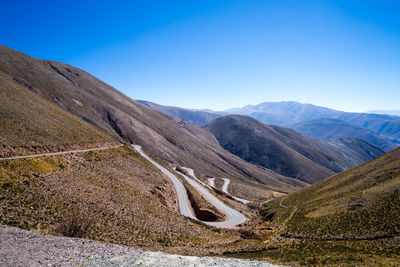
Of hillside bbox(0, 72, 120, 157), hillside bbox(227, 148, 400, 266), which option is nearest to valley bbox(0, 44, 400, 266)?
hillside bbox(227, 148, 400, 266)

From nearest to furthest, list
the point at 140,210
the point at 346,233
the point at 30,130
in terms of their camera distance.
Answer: the point at 346,233 → the point at 140,210 → the point at 30,130

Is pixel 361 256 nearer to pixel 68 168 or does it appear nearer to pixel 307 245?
pixel 307 245

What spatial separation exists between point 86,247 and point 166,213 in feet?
54.3

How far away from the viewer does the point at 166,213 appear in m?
30.0

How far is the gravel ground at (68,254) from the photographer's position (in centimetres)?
1141

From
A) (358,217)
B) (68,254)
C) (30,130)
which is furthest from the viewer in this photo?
(30,130)

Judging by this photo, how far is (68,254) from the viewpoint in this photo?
1254cm

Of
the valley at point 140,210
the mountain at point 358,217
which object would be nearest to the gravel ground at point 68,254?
the valley at point 140,210

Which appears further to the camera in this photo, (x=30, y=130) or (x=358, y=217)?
(x=30, y=130)

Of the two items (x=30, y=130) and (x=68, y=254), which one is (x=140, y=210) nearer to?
(x=68, y=254)

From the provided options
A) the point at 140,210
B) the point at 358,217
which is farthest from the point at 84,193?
the point at 358,217

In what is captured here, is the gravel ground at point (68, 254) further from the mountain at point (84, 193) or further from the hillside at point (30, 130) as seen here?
the hillside at point (30, 130)

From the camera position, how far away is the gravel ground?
11.4 meters

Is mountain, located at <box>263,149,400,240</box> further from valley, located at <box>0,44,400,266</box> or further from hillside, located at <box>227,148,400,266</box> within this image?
valley, located at <box>0,44,400,266</box>
